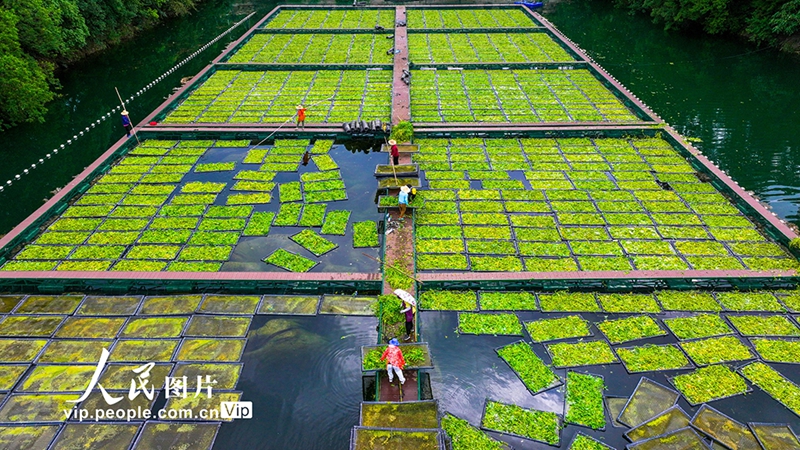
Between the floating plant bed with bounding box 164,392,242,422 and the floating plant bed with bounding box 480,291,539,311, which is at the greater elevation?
the floating plant bed with bounding box 480,291,539,311

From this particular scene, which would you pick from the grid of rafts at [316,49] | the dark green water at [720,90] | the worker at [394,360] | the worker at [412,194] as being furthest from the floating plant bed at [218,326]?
the grid of rafts at [316,49]

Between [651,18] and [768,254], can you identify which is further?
[651,18]

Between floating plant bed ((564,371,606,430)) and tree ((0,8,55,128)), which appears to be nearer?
floating plant bed ((564,371,606,430))

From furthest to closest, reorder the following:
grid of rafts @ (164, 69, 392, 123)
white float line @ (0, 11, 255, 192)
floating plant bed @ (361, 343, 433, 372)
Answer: grid of rafts @ (164, 69, 392, 123) < white float line @ (0, 11, 255, 192) < floating plant bed @ (361, 343, 433, 372)

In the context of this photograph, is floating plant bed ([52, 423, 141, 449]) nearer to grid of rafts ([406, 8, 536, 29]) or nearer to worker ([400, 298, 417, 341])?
worker ([400, 298, 417, 341])

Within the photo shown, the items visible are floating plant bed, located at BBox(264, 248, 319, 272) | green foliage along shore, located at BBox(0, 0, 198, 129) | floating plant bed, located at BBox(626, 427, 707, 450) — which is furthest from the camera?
green foliage along shore, located at BBox(0, 0, 198, 129)

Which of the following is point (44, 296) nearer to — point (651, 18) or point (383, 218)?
point (383, 218)

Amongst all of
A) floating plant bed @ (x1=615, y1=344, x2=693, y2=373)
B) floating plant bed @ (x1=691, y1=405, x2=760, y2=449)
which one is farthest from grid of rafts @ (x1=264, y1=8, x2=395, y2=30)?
floating plant bed @ (x1=691, y1=405, x2=760, y2=449)

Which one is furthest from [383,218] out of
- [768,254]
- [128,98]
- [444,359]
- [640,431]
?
[128,98]
